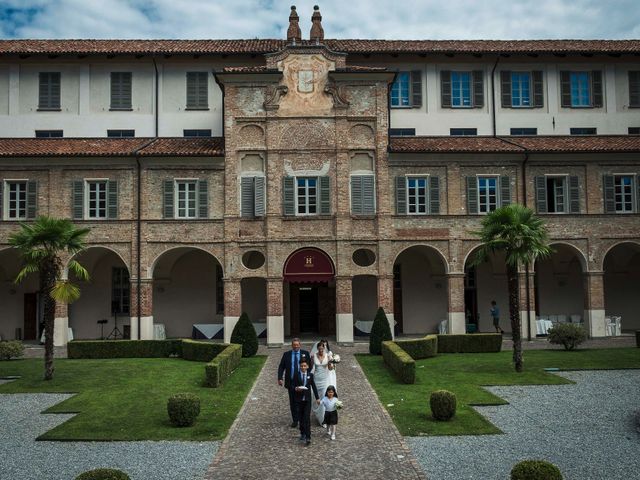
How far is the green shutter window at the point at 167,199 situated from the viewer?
29016 millimetres

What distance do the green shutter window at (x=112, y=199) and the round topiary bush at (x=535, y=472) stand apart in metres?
24.1

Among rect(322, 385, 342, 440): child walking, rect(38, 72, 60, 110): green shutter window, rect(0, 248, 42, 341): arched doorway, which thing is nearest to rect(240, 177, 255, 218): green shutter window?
rect(38, 72, 60, 110): green shutter window

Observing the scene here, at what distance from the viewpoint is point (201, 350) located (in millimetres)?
24094

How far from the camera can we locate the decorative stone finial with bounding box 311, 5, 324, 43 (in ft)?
102

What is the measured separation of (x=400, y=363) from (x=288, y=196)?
12316 mm

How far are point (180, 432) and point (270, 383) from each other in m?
5.91

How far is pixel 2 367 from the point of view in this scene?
22844 millimetres

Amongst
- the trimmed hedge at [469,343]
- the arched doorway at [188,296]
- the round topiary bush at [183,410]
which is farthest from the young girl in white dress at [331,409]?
the arched doorway at [188,296]

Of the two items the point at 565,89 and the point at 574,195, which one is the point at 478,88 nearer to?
the point at 565,89

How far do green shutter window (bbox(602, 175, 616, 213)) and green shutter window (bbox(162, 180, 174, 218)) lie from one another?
21.3m

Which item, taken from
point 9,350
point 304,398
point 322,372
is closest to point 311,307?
point 9,350

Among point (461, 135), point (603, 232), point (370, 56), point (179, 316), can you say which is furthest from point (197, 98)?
point (603, 232)

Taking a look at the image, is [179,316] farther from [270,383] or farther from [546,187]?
[546,187]

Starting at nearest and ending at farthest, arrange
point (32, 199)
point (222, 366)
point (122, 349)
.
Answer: point (222, 366) < point (122, 349) < point (32, 199)
